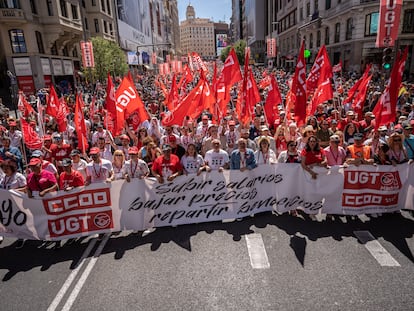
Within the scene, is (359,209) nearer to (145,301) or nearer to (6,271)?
(145,301)

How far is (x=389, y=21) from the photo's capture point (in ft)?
32.6

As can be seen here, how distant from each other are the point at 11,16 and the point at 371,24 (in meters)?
33.5

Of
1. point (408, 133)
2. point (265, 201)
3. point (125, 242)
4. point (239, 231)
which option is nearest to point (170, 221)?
point (125, 242)

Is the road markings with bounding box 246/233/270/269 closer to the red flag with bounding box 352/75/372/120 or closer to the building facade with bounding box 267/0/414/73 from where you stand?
the red flag with bounding box 352/75/372/120

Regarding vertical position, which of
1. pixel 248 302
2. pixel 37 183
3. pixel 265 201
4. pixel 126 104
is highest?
pixel 126 104

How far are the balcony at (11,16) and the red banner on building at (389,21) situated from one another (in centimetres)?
2757

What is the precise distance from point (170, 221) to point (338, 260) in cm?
294

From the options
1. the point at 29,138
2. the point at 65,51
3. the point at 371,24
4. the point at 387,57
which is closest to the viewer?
the point at 29,138

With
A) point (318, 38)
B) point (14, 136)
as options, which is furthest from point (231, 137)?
point (318, 38)

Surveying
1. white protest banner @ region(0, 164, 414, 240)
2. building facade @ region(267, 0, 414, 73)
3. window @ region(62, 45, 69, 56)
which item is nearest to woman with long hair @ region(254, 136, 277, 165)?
white protest banner @ region(0, 164, 414, 240)

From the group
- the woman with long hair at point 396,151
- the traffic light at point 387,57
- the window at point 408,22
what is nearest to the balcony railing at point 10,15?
the traffic light at point 387,57

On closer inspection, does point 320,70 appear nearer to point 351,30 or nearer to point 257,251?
point 257,251

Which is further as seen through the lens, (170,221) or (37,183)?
(170,221)

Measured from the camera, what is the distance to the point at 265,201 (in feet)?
19.2
